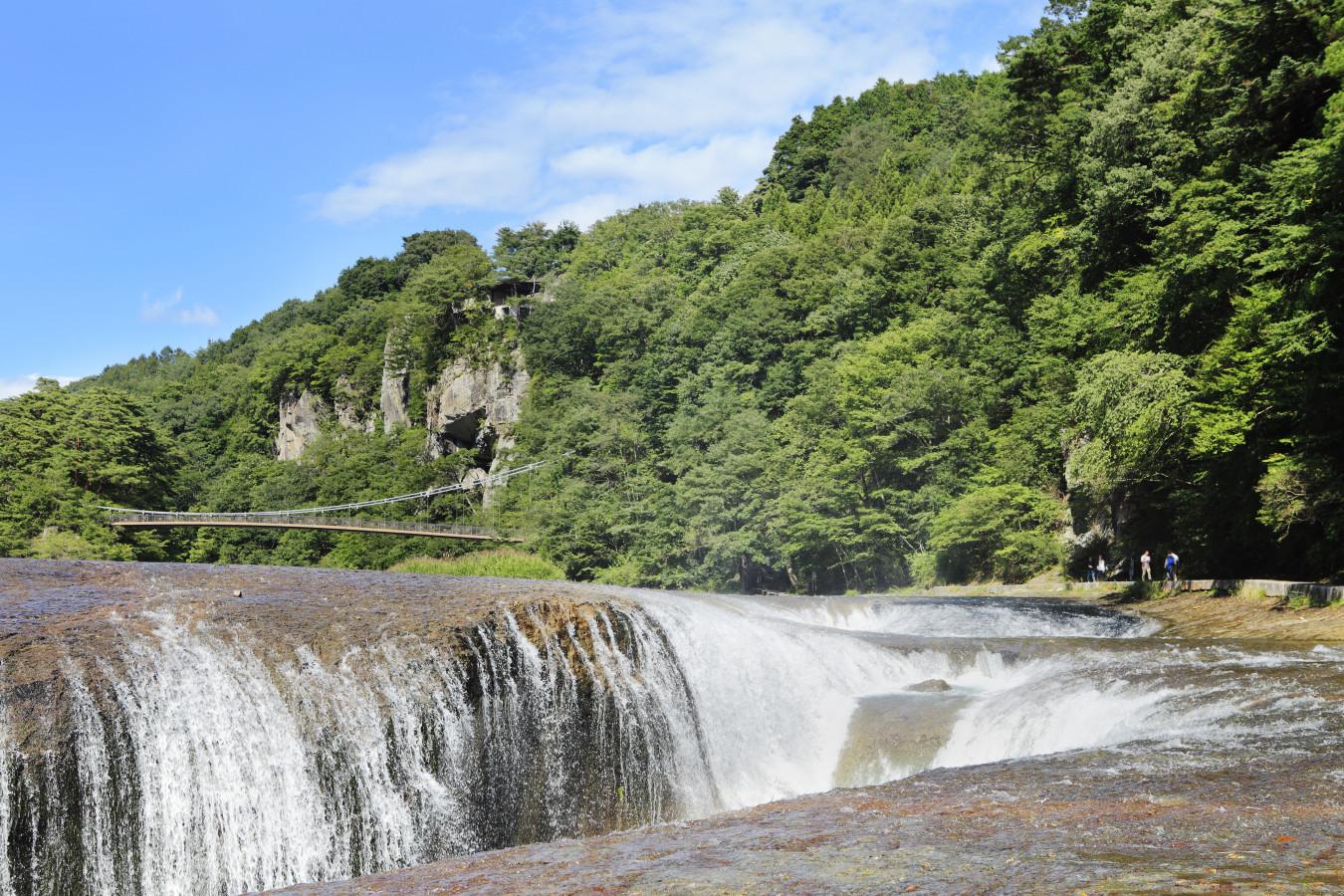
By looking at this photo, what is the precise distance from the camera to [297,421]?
11156 centimetres

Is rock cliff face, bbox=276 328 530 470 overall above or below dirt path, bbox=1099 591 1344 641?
above

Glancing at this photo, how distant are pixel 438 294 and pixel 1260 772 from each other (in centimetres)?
9463

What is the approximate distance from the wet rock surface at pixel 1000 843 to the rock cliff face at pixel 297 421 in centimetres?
10604

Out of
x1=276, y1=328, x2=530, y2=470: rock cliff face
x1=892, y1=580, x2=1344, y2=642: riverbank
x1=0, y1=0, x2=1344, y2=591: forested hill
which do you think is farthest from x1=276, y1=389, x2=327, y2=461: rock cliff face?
x1=892, y1=580, x2=1344, y2=642: riverbank

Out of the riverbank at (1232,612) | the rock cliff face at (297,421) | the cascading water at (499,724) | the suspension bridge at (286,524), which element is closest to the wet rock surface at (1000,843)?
the cascading water at (499,724)

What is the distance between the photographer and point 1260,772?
30.4ft

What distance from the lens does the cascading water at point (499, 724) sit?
10.5 m

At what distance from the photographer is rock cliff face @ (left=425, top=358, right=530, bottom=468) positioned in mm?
88438

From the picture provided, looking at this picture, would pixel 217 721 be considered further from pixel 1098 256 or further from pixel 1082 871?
pixel 1098 256

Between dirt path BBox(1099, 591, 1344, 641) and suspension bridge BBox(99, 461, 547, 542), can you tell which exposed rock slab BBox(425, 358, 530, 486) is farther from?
dirt path BBox(1099, 591, 1344, 641)

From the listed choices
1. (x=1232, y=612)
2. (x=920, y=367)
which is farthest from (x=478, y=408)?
(x=1232, y=612)

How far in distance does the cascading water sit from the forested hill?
30.1ft

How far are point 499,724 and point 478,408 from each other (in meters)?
76.8

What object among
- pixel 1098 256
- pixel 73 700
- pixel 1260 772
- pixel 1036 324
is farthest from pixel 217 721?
pixel 1036 324
